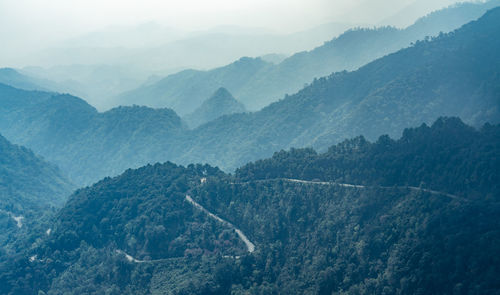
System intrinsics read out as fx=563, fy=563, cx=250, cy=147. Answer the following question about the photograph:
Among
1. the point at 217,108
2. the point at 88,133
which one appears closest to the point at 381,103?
the point at 217,108

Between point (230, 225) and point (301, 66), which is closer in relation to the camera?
point (230, 225)

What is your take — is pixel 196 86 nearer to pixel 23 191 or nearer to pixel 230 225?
pixel 23 191

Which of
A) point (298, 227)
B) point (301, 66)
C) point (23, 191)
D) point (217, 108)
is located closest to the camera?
point (298, 227)

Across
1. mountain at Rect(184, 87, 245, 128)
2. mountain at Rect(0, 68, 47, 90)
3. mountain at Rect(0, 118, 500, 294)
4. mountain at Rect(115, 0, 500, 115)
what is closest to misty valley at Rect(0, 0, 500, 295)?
mountain at Rect(0, 118, 500, 294)

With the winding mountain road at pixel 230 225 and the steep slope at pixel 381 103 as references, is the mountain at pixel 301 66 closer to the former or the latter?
the steep slope at pixel 381 103

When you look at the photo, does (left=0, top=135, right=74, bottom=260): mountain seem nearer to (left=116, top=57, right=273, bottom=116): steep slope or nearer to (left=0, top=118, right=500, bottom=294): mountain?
(left=0, top=118, right=500, bottom=294): mountain

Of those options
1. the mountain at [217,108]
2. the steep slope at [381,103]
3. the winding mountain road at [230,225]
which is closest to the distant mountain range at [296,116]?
the steep slope at [381,103]
